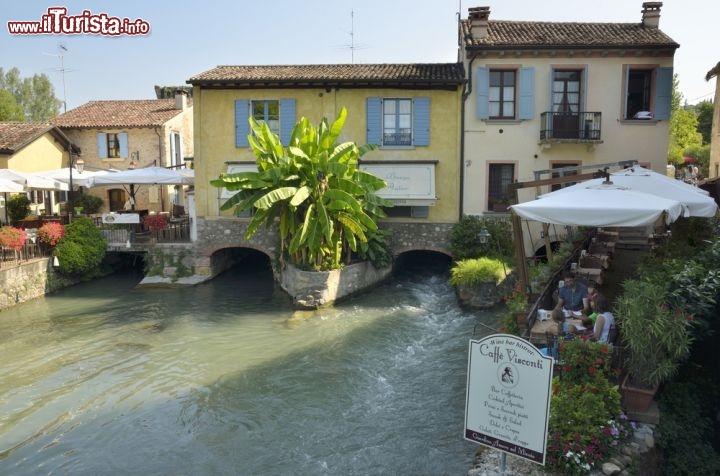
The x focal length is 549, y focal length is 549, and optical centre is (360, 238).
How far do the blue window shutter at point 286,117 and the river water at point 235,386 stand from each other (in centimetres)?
635

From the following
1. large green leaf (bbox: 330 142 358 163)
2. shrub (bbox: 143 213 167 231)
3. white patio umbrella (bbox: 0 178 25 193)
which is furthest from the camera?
shrub (bbox: 143 213 167 231)

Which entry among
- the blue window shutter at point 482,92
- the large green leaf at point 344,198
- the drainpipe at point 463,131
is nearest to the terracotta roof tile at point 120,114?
the large green leaf at point 344,198

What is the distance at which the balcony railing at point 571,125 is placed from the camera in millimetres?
19422

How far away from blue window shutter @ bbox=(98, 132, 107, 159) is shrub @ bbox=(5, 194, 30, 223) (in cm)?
596

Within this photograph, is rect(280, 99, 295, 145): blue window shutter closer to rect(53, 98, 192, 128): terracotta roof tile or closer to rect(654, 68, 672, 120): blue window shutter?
rect(53, 98, 192, 128): terracotta roof tile

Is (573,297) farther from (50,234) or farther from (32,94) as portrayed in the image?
(32,94)

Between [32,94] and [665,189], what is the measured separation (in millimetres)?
57594

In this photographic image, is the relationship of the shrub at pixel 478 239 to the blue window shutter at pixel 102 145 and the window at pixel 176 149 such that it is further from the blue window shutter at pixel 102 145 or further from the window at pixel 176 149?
the blue window shutter at pixel 102 145

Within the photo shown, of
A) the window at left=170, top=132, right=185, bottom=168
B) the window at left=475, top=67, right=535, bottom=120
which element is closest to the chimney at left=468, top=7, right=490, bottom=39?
the window at left=475, top=67, right=535, bottom=120

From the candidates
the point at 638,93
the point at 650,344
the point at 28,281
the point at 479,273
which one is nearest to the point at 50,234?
the point at 28,281

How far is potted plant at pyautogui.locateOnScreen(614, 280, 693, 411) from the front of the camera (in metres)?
7.46

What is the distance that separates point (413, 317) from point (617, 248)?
6.24 meters

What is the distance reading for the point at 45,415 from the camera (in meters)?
10.4

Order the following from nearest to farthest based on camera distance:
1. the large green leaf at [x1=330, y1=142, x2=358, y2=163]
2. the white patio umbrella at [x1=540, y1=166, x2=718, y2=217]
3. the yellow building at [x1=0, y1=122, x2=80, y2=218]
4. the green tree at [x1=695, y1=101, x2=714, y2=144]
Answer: the white patio umbrella at [x1=540, y1=166, x2=718, y2=217]
the large green leaf at [x1=330, y1=142, x2=358, y2=163]
the yellow building at [x1=0, y1=122, x2=80, y2=218]
the green tree at [x1=695, y1=101, x2=714, y2=144]
